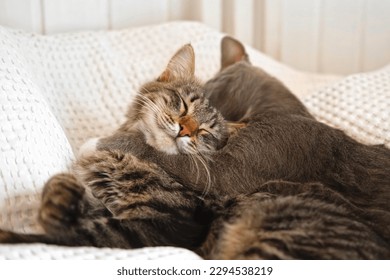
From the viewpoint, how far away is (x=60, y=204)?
124cm

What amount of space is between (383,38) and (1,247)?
227cm

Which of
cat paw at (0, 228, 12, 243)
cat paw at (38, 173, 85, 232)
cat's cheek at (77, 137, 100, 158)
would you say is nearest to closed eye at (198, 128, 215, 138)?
cat's cheek at (77, 137, 100, 158)

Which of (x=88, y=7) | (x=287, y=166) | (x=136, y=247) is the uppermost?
(x=88, y=7)

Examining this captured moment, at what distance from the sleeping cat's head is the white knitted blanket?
26cm

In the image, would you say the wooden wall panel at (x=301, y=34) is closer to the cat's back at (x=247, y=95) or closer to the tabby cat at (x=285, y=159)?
the cat's back at (x=247, y=95)

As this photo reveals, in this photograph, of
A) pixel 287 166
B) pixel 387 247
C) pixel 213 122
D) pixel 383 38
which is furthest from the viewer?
pixel 383 38

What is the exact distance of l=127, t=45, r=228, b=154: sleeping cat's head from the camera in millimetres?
1571

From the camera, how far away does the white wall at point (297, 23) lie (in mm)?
2664

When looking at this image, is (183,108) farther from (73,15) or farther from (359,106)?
(73,15)

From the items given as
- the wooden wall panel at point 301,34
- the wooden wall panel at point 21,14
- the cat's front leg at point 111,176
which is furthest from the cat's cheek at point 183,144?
the wooden wall panel at point 301,34

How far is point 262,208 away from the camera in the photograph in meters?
1.35

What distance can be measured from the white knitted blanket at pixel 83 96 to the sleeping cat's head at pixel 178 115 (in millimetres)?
260

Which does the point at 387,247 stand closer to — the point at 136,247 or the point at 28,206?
the point at 136,247

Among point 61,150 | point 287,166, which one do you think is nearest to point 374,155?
point 287,166
